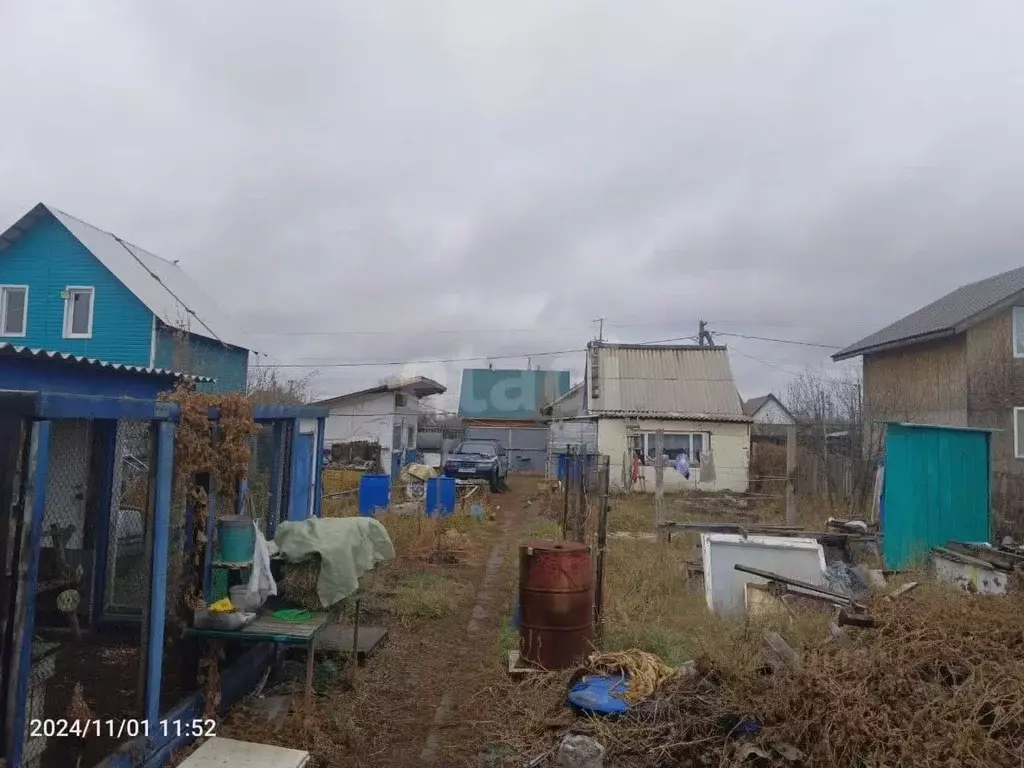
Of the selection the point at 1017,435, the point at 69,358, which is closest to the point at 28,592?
the point at 69,358

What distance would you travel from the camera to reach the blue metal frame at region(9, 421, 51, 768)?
10.4 ft

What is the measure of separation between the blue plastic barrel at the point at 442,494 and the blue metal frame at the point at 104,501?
922 cm

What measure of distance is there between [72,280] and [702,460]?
17696 mm

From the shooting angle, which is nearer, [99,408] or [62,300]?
[99,408]

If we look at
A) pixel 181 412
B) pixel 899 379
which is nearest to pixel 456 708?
pixel 181 412

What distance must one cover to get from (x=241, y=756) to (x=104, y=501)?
10.8 feet

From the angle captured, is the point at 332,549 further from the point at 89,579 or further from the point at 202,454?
the point at 89,579

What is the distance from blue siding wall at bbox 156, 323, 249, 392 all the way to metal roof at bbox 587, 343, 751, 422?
35.2 ft

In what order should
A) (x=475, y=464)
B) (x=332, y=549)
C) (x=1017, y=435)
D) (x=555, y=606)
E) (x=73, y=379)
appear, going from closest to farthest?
1. (x=332, y=549)
2. (x=555, y=606)
3. (x=73, y=379)
4. (x=1017, y=435)
5. (x=475, y=464)

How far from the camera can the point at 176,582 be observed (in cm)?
502

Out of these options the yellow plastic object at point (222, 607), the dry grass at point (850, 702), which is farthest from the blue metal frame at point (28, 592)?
the dry grass at point (850, 702)

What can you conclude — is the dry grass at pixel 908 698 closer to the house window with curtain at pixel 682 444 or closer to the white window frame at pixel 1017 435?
the white window frame at pixel 1017 435

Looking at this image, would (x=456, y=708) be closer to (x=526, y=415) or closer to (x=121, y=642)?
(x=121, y=642)

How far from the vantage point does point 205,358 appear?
19.3 m
